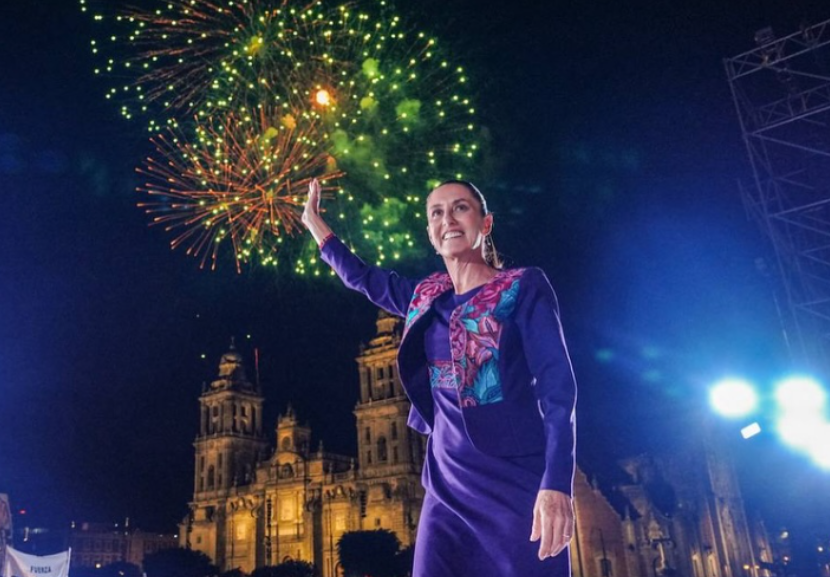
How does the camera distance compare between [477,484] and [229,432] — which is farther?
[229,432]

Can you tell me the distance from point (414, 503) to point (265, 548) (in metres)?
15.8

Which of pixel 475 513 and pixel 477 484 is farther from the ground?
pixel 477 484

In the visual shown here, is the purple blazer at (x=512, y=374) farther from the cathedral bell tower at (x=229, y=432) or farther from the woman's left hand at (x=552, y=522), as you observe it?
the cathedral bell tower at (x=229, y=432)

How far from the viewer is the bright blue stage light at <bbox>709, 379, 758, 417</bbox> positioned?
18.6 meters

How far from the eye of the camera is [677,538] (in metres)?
41.0

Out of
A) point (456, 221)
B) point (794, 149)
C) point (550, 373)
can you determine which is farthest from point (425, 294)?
point (794, 149)

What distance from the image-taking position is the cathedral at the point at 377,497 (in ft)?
131

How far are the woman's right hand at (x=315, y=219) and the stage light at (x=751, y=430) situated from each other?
649 inches

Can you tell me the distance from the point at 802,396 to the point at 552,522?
51.5 feet

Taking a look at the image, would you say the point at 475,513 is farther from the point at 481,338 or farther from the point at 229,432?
the point at 229,432

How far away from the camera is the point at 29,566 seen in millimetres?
11523

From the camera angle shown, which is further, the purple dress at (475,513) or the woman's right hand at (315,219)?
the woman's right hand at (315,219)

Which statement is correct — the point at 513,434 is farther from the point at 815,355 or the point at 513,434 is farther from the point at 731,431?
the point at 731,431

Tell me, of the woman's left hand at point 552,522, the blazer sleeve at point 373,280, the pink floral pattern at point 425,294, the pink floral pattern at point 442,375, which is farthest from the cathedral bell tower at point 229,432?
the woman's left hand at point 552,522
